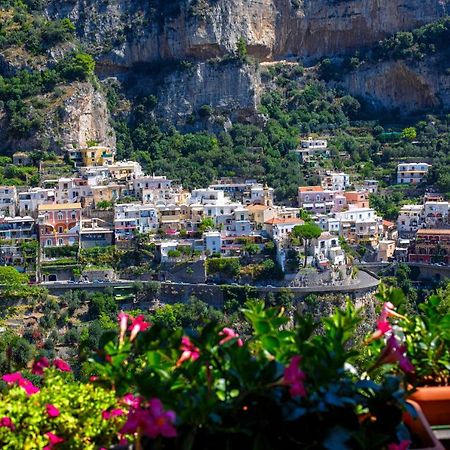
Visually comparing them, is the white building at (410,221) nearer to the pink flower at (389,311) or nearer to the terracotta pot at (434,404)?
the pink flower at (389,311)

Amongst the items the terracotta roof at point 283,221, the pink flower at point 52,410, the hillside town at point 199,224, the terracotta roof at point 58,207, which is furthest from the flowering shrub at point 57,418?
the terracotta roof at point 58,207

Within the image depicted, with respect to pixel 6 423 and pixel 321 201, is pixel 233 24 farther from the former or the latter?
pixel 6 423

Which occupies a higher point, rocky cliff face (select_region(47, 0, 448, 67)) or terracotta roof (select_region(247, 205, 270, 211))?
rocky cliff face (select_region(47, 0, 448, 67))

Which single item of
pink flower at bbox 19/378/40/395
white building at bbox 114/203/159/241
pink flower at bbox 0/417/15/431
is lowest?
white building at bbox 114/203/159/241

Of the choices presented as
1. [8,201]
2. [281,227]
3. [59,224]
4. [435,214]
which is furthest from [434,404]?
[8,201]

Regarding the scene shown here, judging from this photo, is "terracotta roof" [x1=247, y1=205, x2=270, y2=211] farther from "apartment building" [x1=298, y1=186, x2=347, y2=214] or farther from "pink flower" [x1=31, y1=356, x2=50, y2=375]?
"pink flower" [x1=31, y1=356, x2=50, y2=375]

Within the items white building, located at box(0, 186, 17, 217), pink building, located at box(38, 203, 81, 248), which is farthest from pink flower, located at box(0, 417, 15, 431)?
white building, located at box(0, 186, 17, 217)
